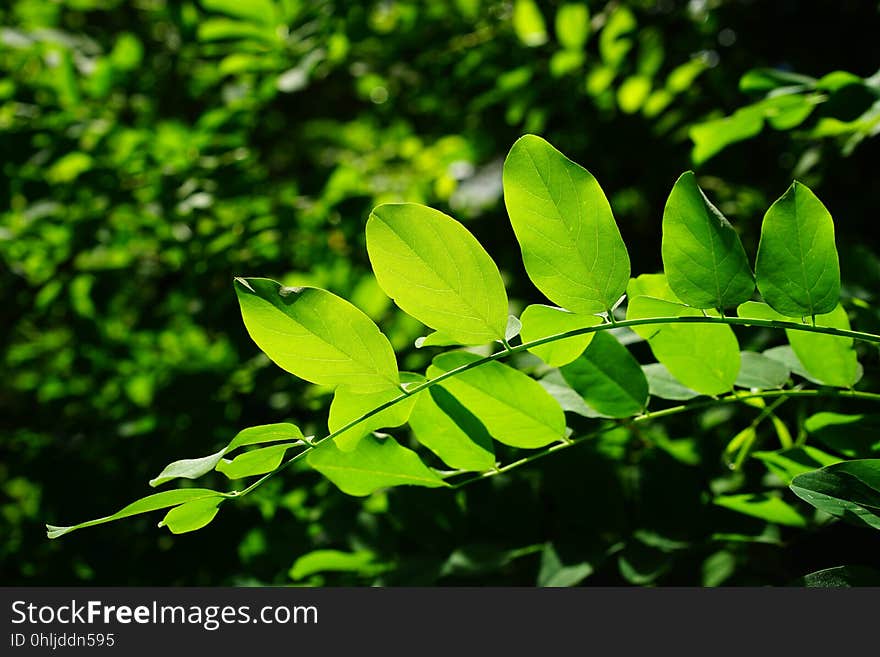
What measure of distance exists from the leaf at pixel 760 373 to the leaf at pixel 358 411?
1.06ft

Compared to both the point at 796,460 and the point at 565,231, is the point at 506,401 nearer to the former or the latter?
the point at 565,231

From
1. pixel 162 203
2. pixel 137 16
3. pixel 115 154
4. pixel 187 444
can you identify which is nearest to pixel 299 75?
pixel 162 203

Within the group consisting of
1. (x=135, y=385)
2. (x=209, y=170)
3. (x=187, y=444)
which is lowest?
(x=135, y=385)

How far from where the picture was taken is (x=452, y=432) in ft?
1.98

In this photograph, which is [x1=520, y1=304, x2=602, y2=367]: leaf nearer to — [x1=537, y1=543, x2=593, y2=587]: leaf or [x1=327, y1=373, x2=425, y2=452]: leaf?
[x1=327, y1=373, x2=425, y2=452]: leaf

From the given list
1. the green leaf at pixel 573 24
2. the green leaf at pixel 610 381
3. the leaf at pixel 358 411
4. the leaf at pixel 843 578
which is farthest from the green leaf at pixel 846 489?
the green leaf at pixel 573 24

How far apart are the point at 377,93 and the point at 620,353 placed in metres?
1.64

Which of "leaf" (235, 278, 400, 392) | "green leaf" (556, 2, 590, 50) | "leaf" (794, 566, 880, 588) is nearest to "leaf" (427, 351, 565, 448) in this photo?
"leaf" (235, 278, 400, 392)

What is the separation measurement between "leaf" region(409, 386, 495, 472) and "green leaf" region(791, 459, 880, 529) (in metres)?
0.24

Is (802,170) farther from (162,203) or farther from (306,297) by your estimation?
(162,203)

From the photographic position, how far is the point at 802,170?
1.07 m

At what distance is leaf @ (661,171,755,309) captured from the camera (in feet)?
1.65

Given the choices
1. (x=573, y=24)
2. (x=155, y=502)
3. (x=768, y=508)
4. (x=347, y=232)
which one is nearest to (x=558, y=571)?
(x=768, y=508)

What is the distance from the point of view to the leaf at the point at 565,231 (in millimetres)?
488
